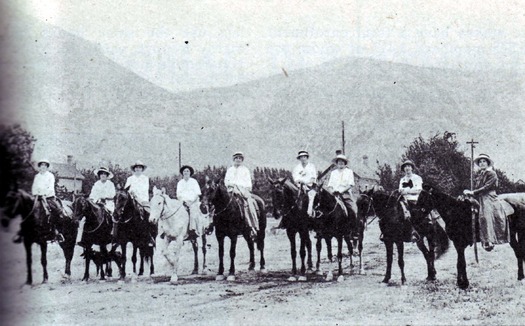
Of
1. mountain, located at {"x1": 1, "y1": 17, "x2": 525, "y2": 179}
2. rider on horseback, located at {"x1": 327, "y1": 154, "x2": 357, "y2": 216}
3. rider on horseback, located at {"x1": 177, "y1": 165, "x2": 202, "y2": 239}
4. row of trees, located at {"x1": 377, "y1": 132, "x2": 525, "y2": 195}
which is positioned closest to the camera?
rider on horseback, located at {"x1": 327, "y1": 154, "x2": 357, "y2": 216}

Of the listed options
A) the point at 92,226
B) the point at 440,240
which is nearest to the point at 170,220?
the point at 92,226

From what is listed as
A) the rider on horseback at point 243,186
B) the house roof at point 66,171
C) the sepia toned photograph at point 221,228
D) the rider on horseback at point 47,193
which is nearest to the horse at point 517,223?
the sepia toned photograph at point 221,228

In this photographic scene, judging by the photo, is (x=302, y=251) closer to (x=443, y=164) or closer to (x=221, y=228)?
(x=221, y=228)

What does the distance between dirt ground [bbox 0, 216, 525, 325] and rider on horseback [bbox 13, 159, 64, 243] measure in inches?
54.2

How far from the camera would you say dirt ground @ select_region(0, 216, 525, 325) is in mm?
8227

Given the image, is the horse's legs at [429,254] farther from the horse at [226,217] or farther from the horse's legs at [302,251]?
the horse at [226,217]

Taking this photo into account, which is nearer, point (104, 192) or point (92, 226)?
Answer: point (92, 226)

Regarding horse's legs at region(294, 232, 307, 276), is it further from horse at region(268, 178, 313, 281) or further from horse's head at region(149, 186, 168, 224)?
horse's head at region(149, 186, 168, 224)

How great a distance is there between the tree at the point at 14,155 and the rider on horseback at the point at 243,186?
5027 millimetres

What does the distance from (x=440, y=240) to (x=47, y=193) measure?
9109 mm

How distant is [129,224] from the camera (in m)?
12.3

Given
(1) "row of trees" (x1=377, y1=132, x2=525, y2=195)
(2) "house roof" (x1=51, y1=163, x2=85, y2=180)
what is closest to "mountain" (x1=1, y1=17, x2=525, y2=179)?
(2) "house roof" (x1=51, y1=163, x2=85, y2=180)

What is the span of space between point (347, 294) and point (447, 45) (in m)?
9.49

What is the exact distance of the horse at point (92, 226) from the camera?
1196 centimetres
